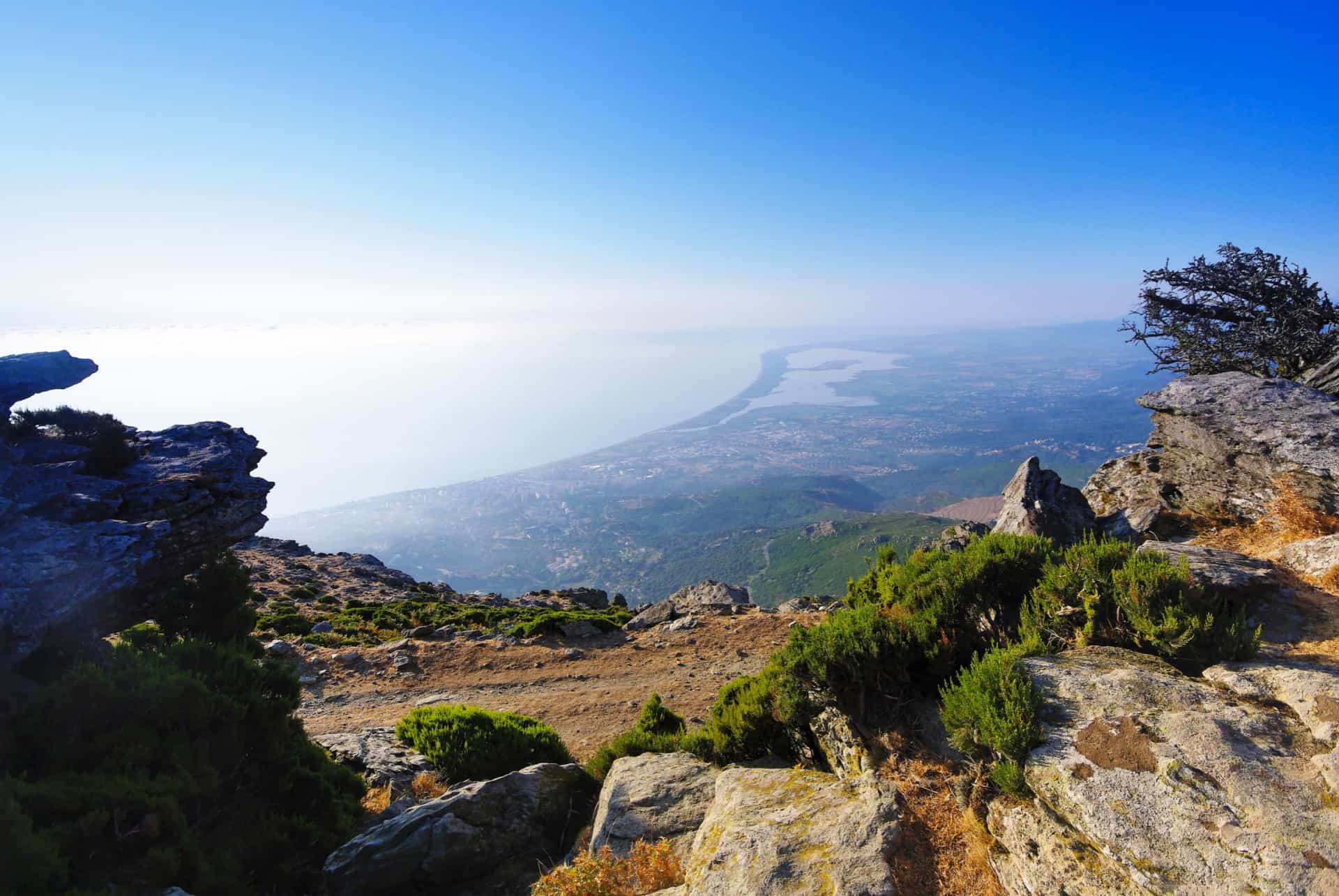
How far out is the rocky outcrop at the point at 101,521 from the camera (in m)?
8.31

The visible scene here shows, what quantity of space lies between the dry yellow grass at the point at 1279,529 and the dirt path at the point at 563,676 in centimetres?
1052

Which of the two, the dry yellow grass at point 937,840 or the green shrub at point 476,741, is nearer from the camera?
the dry yellow grass at point 937,840

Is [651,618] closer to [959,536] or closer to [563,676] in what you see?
[563,676]

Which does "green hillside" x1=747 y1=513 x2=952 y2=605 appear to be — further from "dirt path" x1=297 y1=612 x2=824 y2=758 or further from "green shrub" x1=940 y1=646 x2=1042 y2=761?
"green shrub" x1=940 y1=646 x2=1042 y2=761

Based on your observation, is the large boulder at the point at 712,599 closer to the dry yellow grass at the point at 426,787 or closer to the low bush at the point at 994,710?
the dry yellow grass at the point at 426,787

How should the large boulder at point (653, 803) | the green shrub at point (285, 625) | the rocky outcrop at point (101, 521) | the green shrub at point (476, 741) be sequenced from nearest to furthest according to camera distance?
the large boulder at point (653, 803), the rocky outcrop at point (101, 521), the green shrub at point (476, 741), the green shrub at point (285, 625)

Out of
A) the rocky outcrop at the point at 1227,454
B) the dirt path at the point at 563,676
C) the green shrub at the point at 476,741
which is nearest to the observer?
the green shrub at the point at 476,741

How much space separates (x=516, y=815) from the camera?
792 cm

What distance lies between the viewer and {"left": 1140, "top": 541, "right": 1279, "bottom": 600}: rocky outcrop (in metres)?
7.32

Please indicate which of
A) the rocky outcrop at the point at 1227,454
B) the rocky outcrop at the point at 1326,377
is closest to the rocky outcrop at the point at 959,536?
the rocky outcrop at the point at 1227,454

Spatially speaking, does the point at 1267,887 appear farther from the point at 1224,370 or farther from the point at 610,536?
the point at 610,536

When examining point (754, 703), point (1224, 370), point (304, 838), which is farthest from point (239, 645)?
point (1224, 370)

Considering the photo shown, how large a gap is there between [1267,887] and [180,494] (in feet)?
50.7

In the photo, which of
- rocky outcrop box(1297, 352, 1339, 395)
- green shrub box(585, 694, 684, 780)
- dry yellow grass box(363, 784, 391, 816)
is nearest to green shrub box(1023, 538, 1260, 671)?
green shrub box(585, 694, 684, 780)
